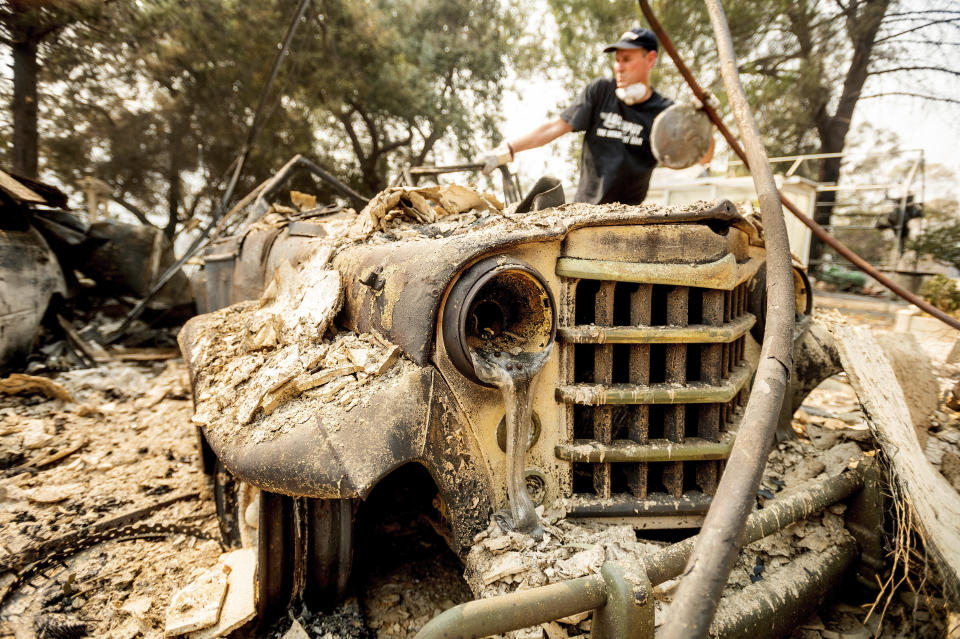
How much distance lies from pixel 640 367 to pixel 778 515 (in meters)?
0.59

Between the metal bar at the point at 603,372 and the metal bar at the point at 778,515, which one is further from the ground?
the metal bar at the point at 603,372

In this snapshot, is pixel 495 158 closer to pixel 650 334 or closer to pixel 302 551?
pixel 650 334

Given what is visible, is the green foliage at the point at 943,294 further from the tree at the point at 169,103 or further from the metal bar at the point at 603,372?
the tree at the point at 169,103

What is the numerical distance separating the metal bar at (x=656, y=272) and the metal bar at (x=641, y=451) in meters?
0.55

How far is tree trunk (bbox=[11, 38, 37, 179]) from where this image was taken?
5.82 metres

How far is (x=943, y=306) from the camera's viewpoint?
7477 mm

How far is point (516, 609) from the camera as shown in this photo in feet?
A: 3.03

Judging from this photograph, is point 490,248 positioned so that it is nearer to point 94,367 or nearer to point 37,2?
point 94,367

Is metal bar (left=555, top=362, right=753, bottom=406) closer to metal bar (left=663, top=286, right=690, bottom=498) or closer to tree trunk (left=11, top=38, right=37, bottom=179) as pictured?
metal bar (left=663, top=286, right=690, bottom=498)

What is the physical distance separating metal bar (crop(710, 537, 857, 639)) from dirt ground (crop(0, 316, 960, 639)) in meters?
0.05

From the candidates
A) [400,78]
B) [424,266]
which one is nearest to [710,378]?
[424,266]

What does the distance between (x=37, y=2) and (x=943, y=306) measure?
1328 cm

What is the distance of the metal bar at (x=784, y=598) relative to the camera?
51.1 inches

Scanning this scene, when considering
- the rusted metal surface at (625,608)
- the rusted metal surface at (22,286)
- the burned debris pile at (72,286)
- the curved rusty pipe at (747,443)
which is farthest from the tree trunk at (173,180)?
the rusted metal surface at (625,608)
